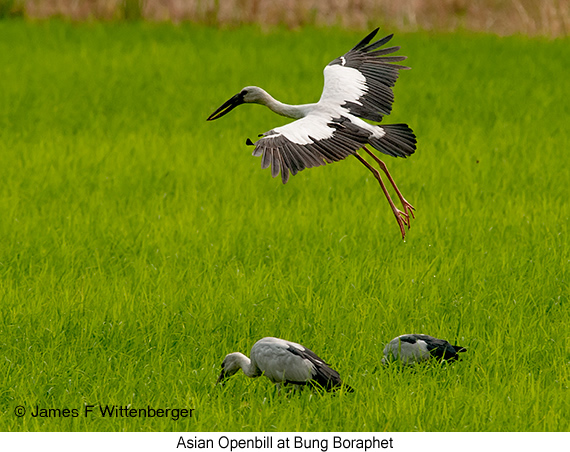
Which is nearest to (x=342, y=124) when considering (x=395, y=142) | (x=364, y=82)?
(x=395, y=142)

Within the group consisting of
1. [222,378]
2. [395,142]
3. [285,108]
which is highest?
[285,108]

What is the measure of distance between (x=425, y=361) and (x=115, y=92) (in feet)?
26.8

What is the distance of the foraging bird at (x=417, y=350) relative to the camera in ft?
16.7

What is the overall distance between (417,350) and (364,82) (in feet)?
5.10

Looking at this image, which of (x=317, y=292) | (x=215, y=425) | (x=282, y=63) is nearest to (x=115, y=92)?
(x=282, y=63)

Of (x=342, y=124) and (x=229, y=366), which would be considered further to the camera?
(x=229, y=366)

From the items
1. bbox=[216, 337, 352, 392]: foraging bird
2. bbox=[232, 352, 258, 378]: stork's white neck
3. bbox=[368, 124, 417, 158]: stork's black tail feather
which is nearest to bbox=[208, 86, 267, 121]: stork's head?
bbox=[368, 124, 417, 158]: stork's black tail feather

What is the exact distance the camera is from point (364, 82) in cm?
454

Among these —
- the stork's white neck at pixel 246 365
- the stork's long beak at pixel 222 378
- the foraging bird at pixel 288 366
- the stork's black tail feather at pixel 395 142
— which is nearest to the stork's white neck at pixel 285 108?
the stork's black tail feather at pixel 395 142

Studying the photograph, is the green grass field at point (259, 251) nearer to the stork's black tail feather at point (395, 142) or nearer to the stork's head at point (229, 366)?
the stork's head at point (229, 366)

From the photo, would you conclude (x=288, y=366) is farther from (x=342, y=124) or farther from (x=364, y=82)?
(x=364, y=82)

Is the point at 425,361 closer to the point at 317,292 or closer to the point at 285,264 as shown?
the point at 317,292

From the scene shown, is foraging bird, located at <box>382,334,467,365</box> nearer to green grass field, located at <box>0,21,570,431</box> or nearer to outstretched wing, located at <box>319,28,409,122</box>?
green grass field, located at <box>0,21,570,431</box>

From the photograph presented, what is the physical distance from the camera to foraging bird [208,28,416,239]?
368 centimetres
